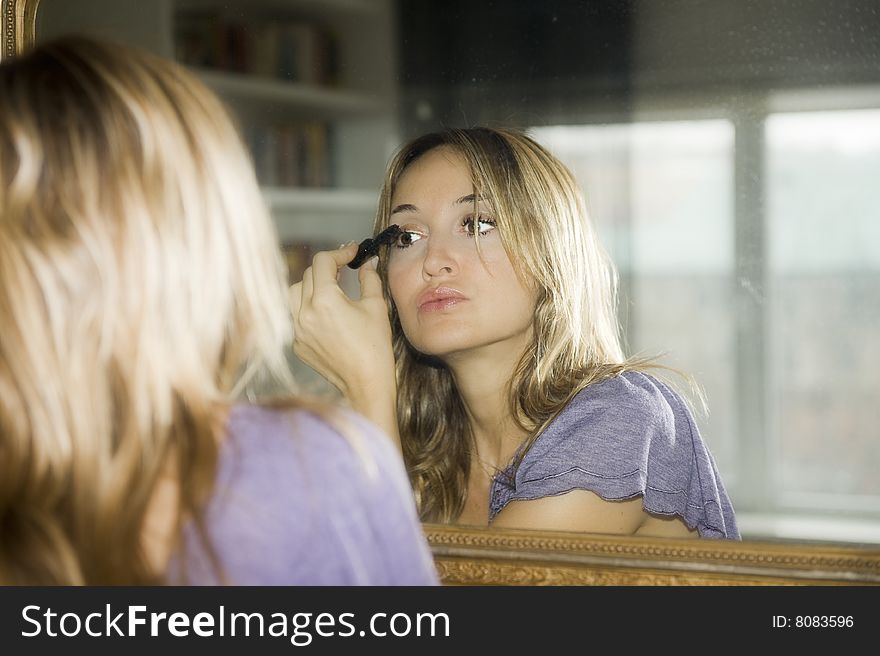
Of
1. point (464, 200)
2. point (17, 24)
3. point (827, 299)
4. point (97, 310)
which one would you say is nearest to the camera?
point (97, 310)

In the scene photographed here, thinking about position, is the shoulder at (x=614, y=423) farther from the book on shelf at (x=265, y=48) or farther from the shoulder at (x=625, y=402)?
the book on shelf at (x=265, y=48)

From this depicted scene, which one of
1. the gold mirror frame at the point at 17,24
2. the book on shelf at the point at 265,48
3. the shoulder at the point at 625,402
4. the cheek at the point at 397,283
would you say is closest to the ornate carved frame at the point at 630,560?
the shoulder at the point at 625,402

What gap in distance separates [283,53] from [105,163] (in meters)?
0.46

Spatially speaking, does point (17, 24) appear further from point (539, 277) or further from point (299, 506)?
point (299, 506)

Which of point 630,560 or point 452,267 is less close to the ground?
point 452,267

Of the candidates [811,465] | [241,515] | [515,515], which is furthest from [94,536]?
[811,465]

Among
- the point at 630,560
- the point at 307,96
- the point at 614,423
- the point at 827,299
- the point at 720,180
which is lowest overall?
the point at 630,560

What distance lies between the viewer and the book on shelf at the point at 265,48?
0.90 m

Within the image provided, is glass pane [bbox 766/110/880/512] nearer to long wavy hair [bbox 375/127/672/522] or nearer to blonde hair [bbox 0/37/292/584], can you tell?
long wavy hair [bbox 375/127/672/522]

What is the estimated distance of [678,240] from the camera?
30.6 inches

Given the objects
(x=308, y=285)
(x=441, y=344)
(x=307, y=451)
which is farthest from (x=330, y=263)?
(x=307, y=451)

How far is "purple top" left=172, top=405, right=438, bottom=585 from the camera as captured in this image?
19.3 inches

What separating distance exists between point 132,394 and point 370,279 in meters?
0.42

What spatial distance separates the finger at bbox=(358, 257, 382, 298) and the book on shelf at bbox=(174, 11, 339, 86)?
0.18 metres
